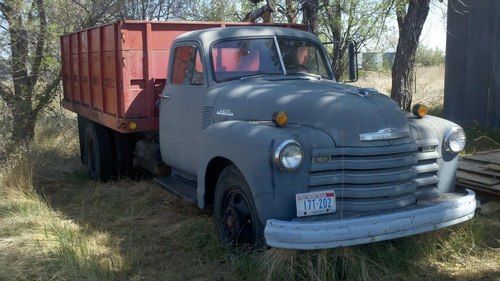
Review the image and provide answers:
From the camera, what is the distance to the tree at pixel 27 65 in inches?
420

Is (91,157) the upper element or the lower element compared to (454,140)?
lower

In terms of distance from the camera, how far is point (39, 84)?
1152 centimetres

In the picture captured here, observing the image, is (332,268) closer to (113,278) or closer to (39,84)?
(113,278)

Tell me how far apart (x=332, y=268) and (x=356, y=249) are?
0.27m

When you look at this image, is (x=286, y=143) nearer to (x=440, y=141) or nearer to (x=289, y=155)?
(x=289, y=155)

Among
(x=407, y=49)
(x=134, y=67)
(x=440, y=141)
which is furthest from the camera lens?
(x=407, y=49)

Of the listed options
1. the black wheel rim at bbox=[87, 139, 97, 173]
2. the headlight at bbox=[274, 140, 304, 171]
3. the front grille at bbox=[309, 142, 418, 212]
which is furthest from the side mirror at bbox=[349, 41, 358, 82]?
the black wheel rim at bbox=[87, 139, 97, 173]

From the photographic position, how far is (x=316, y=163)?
13.5ft

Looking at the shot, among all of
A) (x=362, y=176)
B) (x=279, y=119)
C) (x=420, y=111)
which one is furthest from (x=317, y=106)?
(x=420, y=111)

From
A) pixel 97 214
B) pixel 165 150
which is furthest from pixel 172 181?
pixel 97 214

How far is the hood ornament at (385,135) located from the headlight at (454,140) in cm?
52

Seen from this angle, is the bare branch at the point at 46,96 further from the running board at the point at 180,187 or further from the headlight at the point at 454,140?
the headlight at the point at 454,140

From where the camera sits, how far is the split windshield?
18.6ft

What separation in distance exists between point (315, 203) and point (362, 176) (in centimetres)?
43
